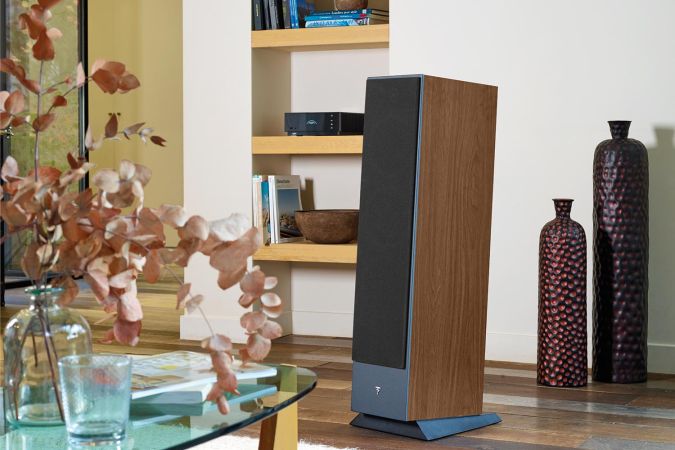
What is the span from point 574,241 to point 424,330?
0.89 m

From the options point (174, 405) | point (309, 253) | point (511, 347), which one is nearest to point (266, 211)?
point (309, 253)

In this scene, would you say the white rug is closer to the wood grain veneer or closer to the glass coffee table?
the wood grain veneer

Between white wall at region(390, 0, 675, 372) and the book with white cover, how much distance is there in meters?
2.20

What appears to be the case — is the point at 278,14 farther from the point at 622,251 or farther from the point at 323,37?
the point at 622,251

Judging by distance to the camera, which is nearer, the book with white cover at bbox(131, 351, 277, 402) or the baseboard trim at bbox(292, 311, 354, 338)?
the book with white cover at bbox(131, 351, 277, 402)

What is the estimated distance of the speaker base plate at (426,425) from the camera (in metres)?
2.51

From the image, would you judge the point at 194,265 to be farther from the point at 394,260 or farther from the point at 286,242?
the point at 394,260

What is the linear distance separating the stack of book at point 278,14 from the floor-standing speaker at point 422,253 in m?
1.59

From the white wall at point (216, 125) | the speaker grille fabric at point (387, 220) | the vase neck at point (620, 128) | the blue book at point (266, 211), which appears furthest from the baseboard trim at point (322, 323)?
the speaker grille fabric at point (387, 220)

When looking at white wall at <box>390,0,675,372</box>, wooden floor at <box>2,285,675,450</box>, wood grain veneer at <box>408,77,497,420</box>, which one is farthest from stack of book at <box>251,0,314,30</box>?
wood grain veneer at <box>408,77,497,420</box>

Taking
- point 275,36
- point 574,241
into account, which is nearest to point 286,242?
point 275,36

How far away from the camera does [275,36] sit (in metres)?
3.98

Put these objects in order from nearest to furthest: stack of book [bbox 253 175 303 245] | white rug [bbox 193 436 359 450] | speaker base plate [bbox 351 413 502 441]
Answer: white rug [bbox 193 436 359 450], speaker base plate [bbox 351 413 502 441], stack of book [bbox 253 175 303 245]

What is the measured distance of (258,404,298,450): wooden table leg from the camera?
4.98ft
